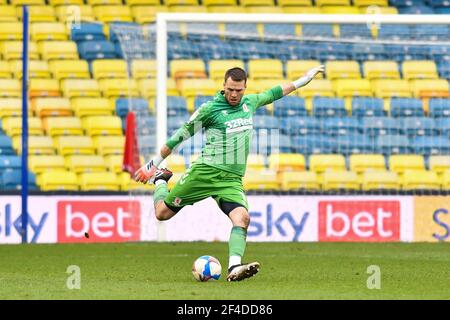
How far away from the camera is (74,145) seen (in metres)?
22.0

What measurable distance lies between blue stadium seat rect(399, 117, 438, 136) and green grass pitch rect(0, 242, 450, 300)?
238 centimetres

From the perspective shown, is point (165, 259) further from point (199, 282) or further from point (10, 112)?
point (10, 112)

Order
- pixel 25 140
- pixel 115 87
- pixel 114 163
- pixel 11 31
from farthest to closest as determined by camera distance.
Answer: pixel 11 31
pixel 115 87
pixel 114 163
pixel 25 140

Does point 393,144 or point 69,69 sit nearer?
point 393,144

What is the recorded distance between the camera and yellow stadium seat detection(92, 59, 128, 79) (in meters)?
23.0

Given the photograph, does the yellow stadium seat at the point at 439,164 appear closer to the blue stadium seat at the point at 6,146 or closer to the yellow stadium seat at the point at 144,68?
the yellow stadium seat at the point at 144,68

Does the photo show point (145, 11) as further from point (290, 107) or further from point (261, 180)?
point (261, 180)

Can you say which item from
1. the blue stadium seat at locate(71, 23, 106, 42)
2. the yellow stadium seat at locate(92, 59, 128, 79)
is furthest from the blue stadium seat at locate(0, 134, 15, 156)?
the blue stadium seat at locate(71, 23, 106, 42)

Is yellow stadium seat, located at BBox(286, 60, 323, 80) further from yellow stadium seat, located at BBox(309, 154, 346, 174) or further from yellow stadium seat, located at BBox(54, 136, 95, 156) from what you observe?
yellow stadium seat, located at BBox(54, 136, 95, 156)

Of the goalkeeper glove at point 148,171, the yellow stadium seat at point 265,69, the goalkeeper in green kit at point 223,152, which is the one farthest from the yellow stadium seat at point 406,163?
the goalkeeper glove at point 148,171

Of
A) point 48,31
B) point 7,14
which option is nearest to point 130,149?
point 48,31

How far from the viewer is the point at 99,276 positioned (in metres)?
12.8

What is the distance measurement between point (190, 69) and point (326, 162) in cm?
271
